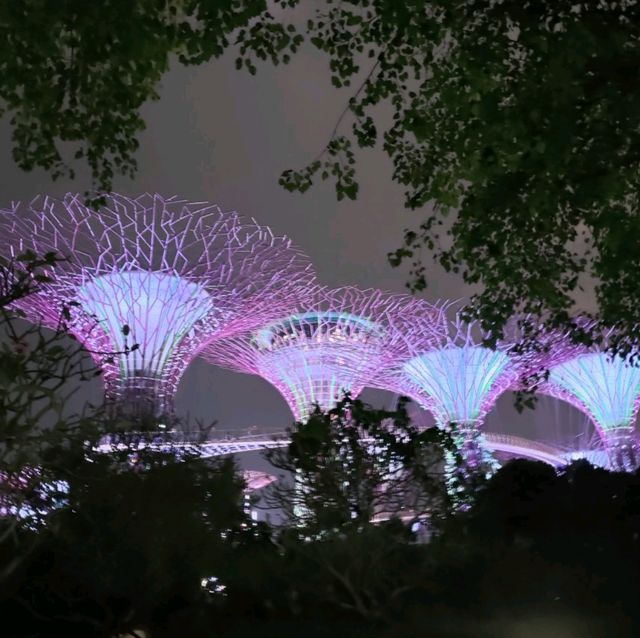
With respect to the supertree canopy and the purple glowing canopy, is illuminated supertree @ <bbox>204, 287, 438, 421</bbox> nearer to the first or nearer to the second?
the purple glowing canopy

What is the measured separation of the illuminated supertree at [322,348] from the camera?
49.9 metres

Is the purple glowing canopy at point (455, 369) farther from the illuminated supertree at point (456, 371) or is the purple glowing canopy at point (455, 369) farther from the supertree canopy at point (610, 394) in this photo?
the supertree canopy at point (610, 394)

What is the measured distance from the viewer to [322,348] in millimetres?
49688

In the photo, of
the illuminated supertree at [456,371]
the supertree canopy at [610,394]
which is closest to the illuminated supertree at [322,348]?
the illuminated supertree at [456,371]

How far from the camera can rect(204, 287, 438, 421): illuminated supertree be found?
49.9m

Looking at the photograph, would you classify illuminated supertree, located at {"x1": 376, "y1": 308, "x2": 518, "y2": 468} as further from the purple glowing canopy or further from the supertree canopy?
the supertree canopy

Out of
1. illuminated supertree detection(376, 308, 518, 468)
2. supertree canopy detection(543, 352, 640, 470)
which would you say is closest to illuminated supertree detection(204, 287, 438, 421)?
illuminated supertree detection(376, 308, 518, 468)

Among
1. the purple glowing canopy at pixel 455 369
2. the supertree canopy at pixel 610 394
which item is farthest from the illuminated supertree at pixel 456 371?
the supertree canopy at pixel 610 394

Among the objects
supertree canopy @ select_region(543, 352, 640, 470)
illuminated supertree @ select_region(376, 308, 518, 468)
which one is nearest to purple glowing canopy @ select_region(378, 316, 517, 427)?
illuminated supertree @ select_region(376, 308, 518, 468)

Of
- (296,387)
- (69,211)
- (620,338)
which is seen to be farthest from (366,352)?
(620,338)

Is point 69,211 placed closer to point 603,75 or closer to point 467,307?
point 467,307

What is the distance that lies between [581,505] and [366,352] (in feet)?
101

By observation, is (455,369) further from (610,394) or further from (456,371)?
(610,394)

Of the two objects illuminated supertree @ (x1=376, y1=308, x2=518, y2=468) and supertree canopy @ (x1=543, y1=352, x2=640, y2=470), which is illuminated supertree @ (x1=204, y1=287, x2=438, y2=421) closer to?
illuminated supertree @ (x1=376, y1=308, x2=518, y2=468)
